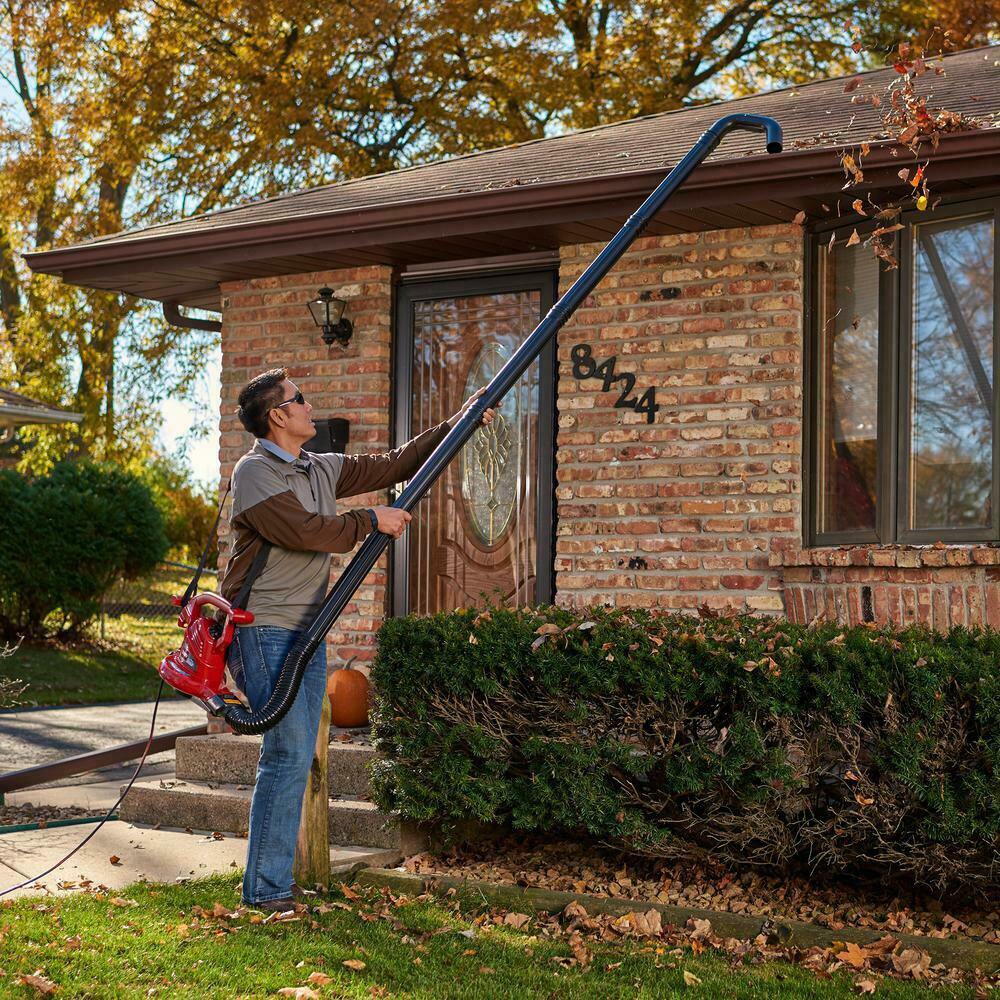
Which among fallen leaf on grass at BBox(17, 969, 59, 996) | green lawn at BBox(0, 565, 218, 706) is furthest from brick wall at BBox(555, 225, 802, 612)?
green lawn at BBox(0, 565, 218, 706)

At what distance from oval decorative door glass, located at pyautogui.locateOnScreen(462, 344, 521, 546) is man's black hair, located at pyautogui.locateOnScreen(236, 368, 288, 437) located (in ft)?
9.20

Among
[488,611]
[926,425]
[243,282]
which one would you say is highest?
[243,282]

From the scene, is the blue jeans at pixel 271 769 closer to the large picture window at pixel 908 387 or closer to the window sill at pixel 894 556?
the window sill at pixel 894 556

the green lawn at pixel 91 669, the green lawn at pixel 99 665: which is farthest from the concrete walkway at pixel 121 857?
the green lawn at pixel 99 665

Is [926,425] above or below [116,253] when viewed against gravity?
below

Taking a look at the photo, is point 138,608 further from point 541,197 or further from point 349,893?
point 349,893

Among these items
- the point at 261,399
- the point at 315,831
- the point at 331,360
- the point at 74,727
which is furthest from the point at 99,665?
the point at 261,399

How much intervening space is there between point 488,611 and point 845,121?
129 inches

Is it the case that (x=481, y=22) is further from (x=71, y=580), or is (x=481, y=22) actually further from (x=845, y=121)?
(x=845, y=121)

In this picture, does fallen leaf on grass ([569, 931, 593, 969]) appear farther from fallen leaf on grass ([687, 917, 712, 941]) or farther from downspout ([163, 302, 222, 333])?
downspout ([163, 302, 222, 333])

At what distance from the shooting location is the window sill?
588cm

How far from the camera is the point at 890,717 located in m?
4.78

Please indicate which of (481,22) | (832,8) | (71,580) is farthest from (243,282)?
(832,8)

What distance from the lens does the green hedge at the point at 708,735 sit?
15.5ft
